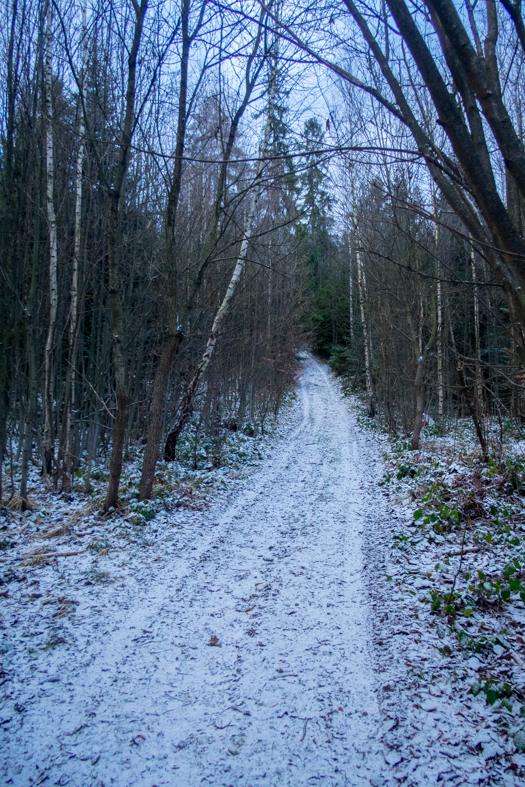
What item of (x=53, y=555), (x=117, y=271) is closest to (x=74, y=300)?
(x=117, y=271)

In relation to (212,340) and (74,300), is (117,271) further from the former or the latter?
(212,340)

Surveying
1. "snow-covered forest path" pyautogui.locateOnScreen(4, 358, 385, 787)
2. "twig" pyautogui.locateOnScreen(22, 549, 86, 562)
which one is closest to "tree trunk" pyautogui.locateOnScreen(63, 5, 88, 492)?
"twig" pyautogui.locateOnScreen(22, 549, 86, 562)

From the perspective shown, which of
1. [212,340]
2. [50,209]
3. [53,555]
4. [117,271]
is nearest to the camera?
[53,555]

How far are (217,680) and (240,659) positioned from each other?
274 mm

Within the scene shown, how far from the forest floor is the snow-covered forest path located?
0.04ft

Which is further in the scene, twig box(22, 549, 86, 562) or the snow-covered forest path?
twig box(22, 549, 86, 562)

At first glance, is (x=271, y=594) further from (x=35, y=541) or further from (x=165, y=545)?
(x=35, y=541)

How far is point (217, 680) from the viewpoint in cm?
304

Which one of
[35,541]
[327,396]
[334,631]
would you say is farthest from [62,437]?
[327,396]

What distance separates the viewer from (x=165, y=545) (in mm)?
5410

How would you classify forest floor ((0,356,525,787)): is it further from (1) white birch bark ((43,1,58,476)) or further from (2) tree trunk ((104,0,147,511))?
(1) white birch bark ((43,1,58,476))

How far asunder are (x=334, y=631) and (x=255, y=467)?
6.19 m

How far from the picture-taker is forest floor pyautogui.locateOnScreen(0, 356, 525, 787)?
238cm

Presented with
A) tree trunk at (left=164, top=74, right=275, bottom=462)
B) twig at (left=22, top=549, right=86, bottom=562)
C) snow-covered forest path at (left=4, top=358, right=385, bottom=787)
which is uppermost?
tree trunk at (left=164, top=74, right=275, bottom=462)
